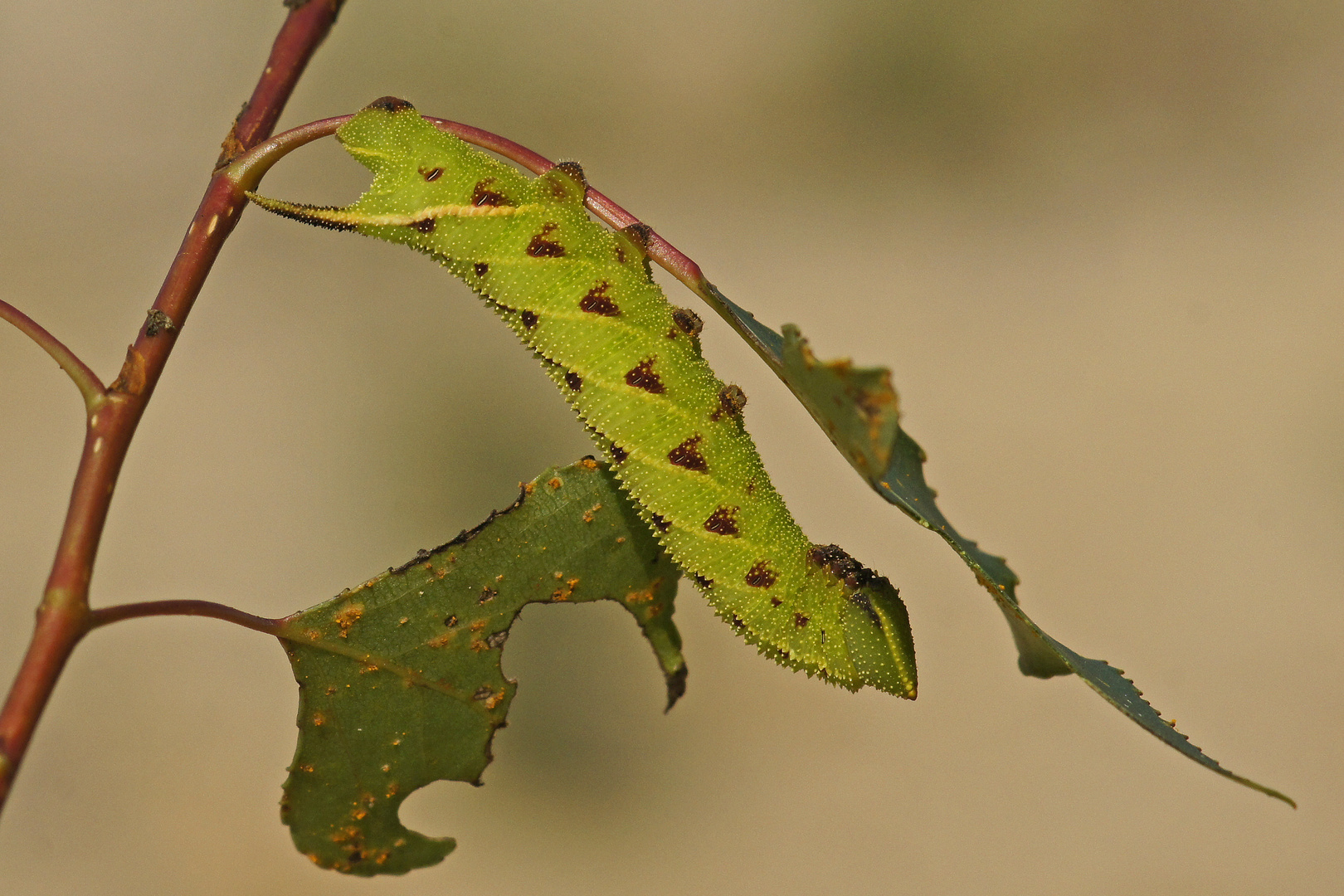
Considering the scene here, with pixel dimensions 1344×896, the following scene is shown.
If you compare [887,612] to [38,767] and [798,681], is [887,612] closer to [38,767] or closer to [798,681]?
[798,681]

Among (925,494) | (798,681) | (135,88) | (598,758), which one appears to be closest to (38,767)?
(598,758)

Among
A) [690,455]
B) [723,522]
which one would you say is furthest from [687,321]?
[723,522]

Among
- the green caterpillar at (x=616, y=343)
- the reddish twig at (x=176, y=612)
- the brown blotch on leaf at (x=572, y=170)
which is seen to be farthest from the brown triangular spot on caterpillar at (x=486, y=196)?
the reddish twig at (x=176, y=612)

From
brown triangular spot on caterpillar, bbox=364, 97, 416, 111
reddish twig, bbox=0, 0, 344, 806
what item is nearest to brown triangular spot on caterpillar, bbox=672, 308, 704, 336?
brown triangular spot on caterpillar, bbox=364, 97, 416, 111

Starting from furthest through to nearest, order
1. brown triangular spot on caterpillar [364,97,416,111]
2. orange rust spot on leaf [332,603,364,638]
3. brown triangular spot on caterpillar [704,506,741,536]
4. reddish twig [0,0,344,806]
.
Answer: brown triangular spot on caterpillar [704,506,741,536] < brown triangular spot on caterpillar [364,97,416,111] < orange rust spot on leaf [332,603,364,638] < reddish twig [0,0,344,806]

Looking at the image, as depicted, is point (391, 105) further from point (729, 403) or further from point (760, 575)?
point (760, 575)

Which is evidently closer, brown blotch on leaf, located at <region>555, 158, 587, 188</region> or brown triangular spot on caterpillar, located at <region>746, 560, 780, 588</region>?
brown blotch on leaf, located at <region>555, 158, 587, 188</region>

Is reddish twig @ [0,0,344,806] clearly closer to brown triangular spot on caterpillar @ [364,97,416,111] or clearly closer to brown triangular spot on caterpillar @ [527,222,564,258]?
brown triangular spot on caterpillar @ [364,97,416,111]

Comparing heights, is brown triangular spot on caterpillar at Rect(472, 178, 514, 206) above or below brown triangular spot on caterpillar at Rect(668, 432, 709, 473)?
above
